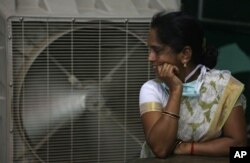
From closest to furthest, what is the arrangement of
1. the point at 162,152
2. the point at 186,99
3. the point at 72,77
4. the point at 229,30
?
the point at 162,152, the point at 186,99, the point at 72,77, the point at 229,30

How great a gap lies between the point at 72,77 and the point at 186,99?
692 millimetres

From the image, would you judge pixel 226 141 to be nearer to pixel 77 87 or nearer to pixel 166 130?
pixel 166 130

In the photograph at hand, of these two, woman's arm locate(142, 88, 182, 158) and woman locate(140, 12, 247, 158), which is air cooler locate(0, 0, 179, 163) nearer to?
woman locate(140, 12, 247, 158)

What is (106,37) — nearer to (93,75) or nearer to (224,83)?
(93,75)

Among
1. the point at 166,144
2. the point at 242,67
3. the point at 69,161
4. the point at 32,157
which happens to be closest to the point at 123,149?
the point at 69,161

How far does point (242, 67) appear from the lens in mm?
3467

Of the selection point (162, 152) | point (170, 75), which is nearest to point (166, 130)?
point (162, 152)

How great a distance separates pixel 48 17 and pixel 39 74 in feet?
0.92

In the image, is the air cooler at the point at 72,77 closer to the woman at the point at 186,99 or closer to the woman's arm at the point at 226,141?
the woman at the point at 186,99

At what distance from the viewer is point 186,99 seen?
206 cm

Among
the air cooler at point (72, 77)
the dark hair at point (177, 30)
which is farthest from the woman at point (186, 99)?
the air cooler at point (72, 77)

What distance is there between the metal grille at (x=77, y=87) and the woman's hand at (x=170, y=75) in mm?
565

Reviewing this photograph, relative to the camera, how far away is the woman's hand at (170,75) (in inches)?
78.8

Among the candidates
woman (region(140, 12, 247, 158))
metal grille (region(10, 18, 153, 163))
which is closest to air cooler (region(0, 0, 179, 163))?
metal grille (region(10, 18, 153, 163))
